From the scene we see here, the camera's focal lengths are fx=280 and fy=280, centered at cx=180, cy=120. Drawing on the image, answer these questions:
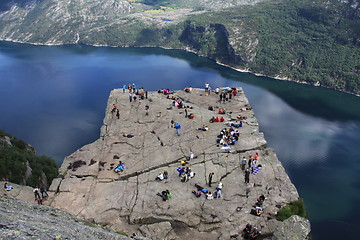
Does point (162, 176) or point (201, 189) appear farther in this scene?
point (162, 176)

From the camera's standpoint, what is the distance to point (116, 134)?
42094mm

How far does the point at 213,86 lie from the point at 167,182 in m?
84.1

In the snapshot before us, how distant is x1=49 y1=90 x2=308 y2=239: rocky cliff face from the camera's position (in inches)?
1045

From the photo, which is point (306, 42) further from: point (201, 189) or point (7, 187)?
point (7, 187)

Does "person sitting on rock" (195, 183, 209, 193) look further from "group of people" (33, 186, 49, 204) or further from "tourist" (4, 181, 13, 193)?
"tourist" (4, 181, 13, 193)

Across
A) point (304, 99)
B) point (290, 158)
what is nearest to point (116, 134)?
point (290, 158)

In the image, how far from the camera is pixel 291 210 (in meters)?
27.2

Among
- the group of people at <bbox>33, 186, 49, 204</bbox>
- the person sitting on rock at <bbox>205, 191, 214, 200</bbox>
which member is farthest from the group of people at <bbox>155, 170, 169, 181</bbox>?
the group of people at <bbox>33, 186, 49, 204</bbox>

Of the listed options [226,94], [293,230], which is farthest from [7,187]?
[226,94]

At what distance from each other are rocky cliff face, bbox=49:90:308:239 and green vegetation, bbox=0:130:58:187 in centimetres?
505

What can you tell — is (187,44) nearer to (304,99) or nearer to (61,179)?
(304,99)

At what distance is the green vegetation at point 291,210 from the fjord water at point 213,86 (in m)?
19.2

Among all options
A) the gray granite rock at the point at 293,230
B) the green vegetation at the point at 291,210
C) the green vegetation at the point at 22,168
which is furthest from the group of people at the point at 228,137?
the green vegetation at the point at 22,168

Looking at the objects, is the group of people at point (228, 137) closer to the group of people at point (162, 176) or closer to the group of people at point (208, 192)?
the group of people at point (208, 192)
